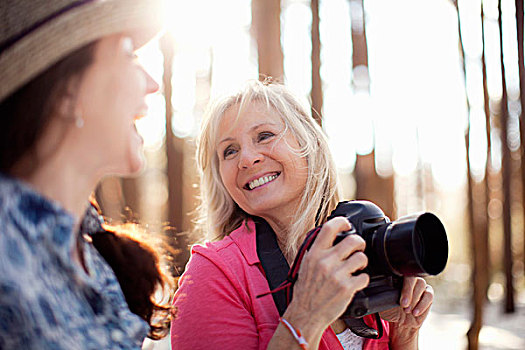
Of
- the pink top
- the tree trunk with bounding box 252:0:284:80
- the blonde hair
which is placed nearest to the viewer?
the pink top

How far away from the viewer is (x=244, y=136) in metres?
1.75

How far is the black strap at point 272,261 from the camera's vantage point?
1454mm

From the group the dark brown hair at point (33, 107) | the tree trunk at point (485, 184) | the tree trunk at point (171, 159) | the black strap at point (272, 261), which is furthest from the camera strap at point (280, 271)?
the tree trunk at point (485, 184)

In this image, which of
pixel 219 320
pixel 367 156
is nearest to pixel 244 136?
pixel 219 320

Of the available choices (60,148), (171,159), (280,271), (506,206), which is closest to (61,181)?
(60,148)

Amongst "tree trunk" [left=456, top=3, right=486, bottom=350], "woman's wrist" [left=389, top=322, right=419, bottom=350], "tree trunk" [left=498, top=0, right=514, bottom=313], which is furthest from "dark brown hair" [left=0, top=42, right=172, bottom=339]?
"tree trunk" [left=498, top=0, right=514, bottom=313]

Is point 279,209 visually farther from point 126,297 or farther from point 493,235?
point 493,235

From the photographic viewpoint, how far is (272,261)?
60.9 inches

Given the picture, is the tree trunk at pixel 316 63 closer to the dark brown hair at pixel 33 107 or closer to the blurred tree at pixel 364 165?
the blurred tree at pixel 364 165

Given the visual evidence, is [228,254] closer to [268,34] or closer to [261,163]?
[261,163]

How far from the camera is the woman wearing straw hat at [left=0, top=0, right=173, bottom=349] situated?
0.76m

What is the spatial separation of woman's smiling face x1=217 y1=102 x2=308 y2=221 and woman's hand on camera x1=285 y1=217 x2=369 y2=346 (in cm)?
47

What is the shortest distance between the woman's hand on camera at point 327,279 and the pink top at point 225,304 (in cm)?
19

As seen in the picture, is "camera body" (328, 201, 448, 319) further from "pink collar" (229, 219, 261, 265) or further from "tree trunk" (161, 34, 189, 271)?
"tree trunk" (161, 34, 189, 271)
